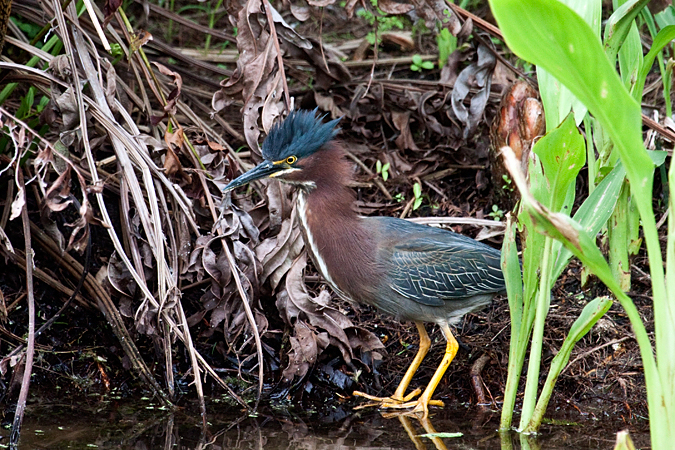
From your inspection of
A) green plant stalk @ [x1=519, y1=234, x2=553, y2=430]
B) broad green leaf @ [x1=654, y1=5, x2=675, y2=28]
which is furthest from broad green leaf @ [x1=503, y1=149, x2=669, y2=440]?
broad green leaf @ [x1=654, y1=5, x2=675, y2=28]

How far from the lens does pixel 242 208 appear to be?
4289mm

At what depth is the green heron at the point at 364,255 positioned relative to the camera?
414cm

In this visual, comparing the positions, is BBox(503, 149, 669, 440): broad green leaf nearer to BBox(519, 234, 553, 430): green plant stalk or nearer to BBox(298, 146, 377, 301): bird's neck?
BBox(519, 234, 553, 430): green plant stalk

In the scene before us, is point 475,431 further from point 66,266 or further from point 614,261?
point 66,266

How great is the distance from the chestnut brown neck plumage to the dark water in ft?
2.55

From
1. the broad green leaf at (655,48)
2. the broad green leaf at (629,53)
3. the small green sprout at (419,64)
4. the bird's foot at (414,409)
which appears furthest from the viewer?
the small green sprout at (419,64)

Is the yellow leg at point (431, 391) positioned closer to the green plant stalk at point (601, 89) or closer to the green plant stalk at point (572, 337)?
the green plant stalk at point (572, 337)

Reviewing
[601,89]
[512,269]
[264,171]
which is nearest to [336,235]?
[264,171]

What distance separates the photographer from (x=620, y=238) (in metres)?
3.84

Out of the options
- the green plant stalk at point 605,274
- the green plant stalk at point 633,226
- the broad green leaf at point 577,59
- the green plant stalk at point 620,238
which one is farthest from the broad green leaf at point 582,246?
the green plant stalk at point 633,226

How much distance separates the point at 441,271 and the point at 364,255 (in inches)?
19.4

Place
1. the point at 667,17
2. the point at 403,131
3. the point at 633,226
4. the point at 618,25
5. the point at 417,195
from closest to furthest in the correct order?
the point at 618,25 → the point at 633,226 → the point at 667,17 → the point at 417,195 → the point at 403,131

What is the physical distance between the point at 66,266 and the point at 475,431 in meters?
2.75

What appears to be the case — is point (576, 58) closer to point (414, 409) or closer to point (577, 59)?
point (577, 59)
